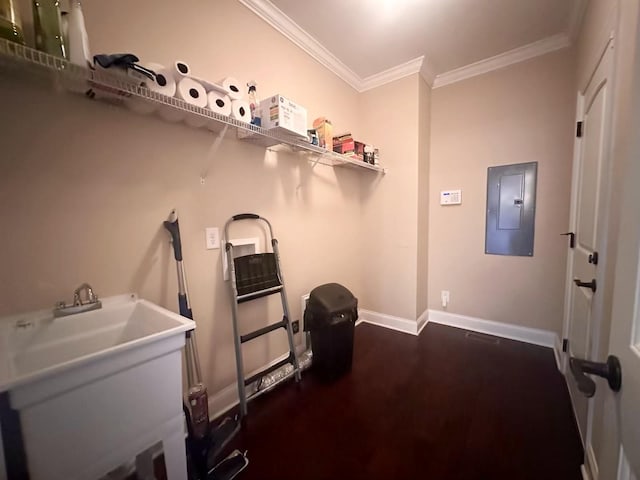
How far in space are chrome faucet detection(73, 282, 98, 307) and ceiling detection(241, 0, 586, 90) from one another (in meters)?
2.00

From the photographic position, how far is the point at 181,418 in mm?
948

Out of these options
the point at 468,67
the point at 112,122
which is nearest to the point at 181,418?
the point at 112,122

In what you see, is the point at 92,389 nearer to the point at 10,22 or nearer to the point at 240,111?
the point at 10,22

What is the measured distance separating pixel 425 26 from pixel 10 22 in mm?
2430

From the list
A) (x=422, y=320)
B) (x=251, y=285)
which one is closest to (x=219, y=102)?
(x=251, y=285)

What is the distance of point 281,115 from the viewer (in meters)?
1.52

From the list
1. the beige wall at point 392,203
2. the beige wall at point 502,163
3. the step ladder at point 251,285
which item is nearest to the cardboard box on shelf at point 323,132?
the step ladder at point 251,285

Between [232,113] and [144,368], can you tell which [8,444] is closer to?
[144,368]

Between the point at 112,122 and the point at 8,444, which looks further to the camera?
the point at 112,122

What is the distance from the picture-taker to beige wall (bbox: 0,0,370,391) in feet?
3.25

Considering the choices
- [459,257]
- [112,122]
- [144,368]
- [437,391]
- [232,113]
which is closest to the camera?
[144,368]

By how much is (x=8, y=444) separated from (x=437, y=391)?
2.10 metres

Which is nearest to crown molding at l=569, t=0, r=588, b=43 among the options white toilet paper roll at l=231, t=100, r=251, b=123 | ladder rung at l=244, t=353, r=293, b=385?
white toilet paper roll at l=231, t=100, r=251, b=123

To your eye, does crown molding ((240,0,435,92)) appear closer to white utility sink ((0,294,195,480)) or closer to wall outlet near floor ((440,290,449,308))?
white utility sink ((0,294,195,480))
